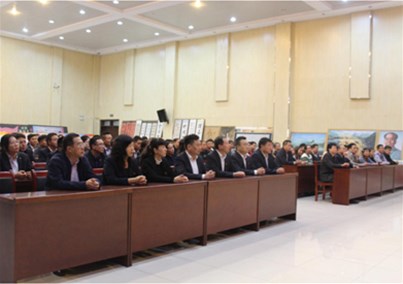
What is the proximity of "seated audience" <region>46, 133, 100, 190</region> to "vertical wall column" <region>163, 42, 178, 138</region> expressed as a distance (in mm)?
12501

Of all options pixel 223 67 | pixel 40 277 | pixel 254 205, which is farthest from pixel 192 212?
pixel 223 67

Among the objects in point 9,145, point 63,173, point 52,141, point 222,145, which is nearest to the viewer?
point 63,173

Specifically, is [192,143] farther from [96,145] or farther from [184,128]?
[184,128]

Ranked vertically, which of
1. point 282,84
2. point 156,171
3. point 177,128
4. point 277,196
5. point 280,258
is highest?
point 282,84

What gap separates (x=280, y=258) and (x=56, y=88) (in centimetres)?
1584

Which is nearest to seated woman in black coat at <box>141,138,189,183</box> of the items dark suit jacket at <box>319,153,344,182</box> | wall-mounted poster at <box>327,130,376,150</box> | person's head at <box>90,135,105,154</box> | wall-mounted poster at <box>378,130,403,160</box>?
person's head at <box>90,135,105,154</box>

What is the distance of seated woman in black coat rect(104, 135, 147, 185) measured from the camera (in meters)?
4.07

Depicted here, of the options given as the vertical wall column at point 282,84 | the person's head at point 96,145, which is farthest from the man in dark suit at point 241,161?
the vertical wall column at point 282,84

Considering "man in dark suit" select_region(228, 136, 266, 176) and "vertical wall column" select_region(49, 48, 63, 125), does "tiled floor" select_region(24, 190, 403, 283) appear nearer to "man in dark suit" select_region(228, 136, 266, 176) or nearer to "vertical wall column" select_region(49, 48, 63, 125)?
"man in dark suit" select_region(228, 136, 266, 176)

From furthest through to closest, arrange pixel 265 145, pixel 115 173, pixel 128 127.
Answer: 1. pixel 128 127
2. pixel 265 145
3. pixel 115 173

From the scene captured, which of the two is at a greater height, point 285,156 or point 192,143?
point 192,143

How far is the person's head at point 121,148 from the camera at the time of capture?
4.19 meters

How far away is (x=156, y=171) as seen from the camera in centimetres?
466

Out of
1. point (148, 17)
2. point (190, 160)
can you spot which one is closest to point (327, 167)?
point (190, 160)
